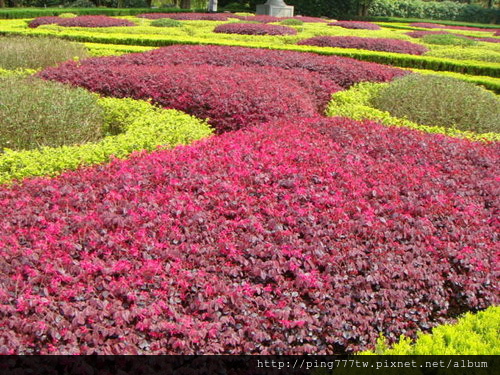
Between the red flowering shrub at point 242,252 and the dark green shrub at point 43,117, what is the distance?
5.51 feet

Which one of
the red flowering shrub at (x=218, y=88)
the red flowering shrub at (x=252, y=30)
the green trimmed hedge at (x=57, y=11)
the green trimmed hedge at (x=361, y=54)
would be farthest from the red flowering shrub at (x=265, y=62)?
the green trimmed hedge at (x=57, y=11)

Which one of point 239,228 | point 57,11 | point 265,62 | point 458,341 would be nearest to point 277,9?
point 57,11

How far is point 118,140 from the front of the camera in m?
6.49

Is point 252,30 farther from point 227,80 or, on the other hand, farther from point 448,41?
point 227,80

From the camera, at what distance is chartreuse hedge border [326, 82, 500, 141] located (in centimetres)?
777

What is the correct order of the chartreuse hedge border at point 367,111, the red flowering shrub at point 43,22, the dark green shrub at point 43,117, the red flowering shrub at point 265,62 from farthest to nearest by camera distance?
the red flowering shrub at point 43,22 < the red flowering shrub at point 265,62 < the chartreuse hedge border at point 367,111 < the dark green shrub at point 43,117

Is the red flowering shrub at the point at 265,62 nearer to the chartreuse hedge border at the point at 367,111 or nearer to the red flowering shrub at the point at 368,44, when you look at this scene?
the chartreuse hedge border at the point at 367,111

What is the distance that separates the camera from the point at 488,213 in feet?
16.2

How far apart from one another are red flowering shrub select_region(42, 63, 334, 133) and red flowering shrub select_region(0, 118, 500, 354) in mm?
2325

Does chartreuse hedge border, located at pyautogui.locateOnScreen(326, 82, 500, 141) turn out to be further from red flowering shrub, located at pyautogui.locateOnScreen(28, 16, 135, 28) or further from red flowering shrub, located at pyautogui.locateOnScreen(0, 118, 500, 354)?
red flowering shrub, located at pyautogui.locateOnScreen(28, 16, 135, 28)

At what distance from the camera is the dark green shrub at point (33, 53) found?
11727 mm

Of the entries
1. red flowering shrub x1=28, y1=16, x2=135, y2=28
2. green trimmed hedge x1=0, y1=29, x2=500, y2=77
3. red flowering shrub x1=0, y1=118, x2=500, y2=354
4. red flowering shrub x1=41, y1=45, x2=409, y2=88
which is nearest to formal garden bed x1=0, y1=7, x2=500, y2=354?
red flowering shrub x1=0, y1=118, x2=500, y2=354

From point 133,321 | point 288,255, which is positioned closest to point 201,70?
point 288,255

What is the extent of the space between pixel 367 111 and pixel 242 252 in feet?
17.5
